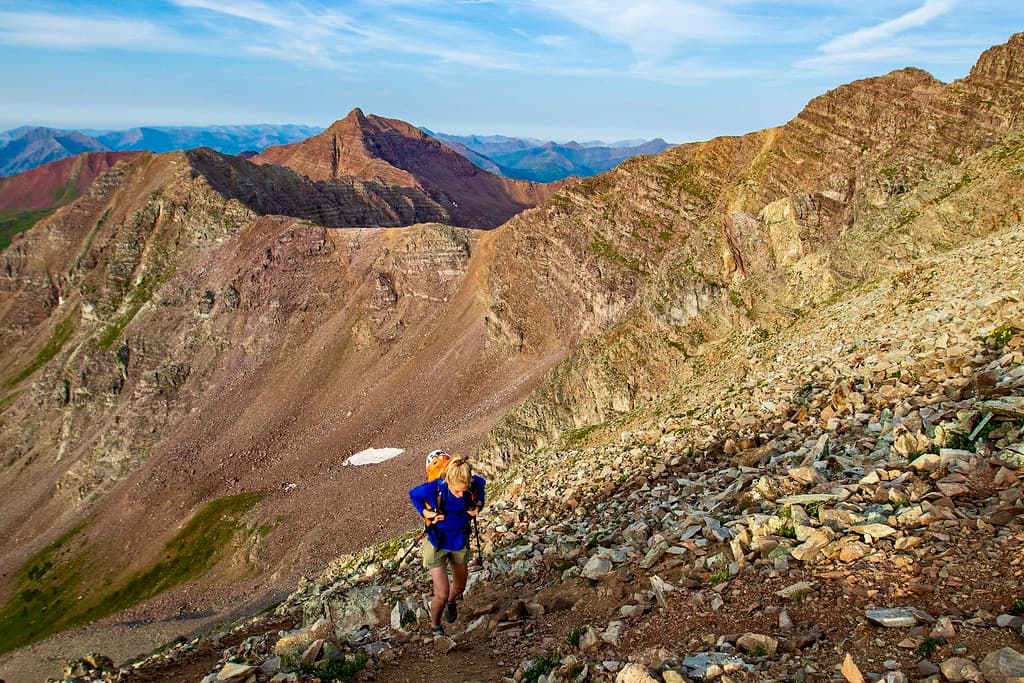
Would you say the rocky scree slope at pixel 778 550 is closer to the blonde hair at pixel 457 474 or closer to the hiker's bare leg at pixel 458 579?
the hiker's bare leg at pixel 458 579

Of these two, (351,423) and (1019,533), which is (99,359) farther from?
(1019,533)

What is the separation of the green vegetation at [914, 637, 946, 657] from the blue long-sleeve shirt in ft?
23.3

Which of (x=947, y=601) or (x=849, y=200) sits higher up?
(x=849, y=200)

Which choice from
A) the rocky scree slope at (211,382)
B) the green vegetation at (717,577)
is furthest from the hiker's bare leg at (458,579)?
the rocky scree slope at (211,382)

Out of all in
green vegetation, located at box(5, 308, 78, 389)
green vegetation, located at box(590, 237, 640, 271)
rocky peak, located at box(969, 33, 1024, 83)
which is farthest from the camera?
green vegetation, located at box(5, 308, 78, 389)

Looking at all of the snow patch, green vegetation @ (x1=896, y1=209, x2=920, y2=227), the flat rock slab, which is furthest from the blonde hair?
the snow patch

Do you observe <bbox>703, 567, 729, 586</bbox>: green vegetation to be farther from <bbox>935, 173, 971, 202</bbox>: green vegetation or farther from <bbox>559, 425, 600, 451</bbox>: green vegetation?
<bbox>935, 173, 971, 202</bbox>: green vegetation

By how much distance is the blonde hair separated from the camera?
11789 mm

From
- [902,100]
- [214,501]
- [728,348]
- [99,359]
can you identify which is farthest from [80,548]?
[902,100]

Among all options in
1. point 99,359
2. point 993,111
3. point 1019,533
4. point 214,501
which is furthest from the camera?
point 99,359

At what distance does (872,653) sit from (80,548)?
7952cm

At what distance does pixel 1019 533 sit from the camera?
27.6 ft

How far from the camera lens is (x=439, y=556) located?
487 inches

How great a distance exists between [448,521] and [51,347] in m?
116
